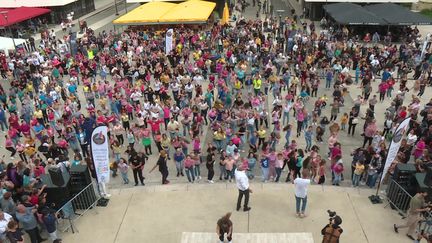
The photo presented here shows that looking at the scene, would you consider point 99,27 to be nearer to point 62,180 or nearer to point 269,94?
point 269,94

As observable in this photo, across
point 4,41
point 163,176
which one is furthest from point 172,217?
point 4,41

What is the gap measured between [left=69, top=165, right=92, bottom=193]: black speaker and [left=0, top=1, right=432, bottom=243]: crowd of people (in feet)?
2.05

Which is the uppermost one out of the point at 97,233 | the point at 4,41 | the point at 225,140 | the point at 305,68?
the point at 4,41

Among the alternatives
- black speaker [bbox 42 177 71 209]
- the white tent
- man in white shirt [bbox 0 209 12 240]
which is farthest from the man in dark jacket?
the white tent

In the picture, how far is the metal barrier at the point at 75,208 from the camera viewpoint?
9969 millimetres

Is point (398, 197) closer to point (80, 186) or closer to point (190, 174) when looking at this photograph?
point (190, 174)

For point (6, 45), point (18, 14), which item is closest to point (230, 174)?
point (6, 45)

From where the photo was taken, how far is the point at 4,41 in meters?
24.8

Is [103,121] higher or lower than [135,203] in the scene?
higher

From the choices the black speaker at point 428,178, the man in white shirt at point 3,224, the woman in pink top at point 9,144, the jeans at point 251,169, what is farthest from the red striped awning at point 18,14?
the black speaker at point 428,178

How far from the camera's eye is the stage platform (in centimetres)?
912

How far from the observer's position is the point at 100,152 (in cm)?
1078

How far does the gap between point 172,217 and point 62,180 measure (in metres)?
3.20

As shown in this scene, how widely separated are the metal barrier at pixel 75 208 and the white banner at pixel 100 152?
0.49 m
